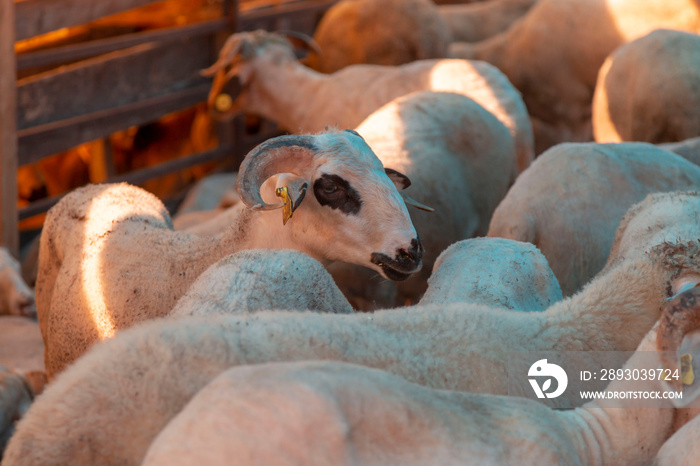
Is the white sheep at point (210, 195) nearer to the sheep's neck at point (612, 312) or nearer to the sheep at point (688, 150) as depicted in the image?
the sheep at point (688, 150)

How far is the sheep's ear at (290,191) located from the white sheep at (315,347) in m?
0.98

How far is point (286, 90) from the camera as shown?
6566 mm

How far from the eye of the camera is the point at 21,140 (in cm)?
542

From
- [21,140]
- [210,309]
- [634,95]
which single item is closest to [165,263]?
[210,309]

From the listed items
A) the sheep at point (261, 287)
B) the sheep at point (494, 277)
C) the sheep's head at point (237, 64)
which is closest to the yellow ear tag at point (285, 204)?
the sheep at point (261, 287)

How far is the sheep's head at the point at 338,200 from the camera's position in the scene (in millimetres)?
2967

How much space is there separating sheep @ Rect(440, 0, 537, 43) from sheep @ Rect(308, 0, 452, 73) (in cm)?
194

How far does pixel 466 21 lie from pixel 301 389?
30.5ft

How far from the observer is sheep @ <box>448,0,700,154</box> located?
7.16m

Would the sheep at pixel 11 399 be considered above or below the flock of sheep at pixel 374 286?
below

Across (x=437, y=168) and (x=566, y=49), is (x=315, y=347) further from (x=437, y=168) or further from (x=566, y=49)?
(x=566, y=49)

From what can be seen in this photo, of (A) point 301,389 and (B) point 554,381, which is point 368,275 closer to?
(B) point 554,381

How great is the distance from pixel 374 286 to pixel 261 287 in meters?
1.67

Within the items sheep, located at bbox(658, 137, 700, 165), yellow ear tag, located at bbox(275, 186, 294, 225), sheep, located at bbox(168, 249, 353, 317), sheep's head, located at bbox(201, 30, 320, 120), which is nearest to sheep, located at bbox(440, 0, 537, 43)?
sheep's head, located at bbox(201, 30, 320, 120)
